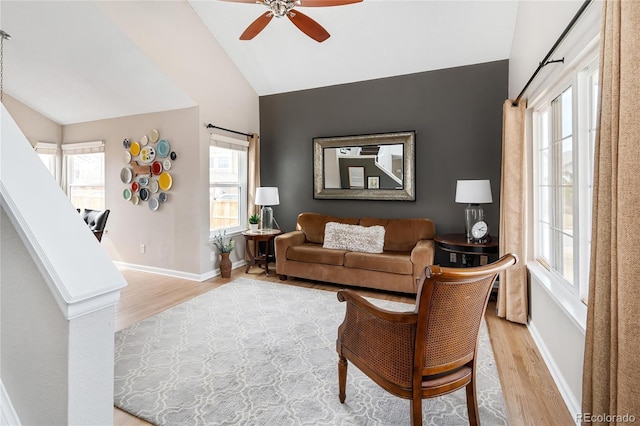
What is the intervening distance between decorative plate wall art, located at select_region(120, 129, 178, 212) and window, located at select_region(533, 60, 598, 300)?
4271mm

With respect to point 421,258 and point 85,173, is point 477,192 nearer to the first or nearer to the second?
point 421,258

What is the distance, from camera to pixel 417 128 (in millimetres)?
4387

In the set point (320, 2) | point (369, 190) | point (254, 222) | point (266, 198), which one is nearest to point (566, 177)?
point (320, 2)

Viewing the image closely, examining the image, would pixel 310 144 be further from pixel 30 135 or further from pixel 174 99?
pixel 30 135

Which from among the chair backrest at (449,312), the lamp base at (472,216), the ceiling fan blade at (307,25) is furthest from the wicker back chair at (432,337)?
the ceiling fan blade at (307,25)

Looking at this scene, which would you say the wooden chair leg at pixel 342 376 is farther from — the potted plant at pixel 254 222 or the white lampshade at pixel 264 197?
the potted plant at pixel 254 222

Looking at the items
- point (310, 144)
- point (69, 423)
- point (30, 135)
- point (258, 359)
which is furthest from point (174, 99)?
point (69, 423)

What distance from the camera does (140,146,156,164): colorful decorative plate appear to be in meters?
4.66

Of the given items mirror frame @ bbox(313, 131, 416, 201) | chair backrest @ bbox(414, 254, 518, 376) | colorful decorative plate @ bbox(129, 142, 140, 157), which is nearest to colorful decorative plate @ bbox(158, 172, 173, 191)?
colorful decorative plate @ bbox(129, 142, 140, 157)

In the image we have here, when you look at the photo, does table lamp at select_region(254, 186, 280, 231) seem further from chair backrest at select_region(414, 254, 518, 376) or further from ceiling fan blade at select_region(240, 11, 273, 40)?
chair backrest at select_region(414, 254, 518, 376)

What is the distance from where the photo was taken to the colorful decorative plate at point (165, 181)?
453 centimetres

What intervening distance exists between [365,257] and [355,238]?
404 mm

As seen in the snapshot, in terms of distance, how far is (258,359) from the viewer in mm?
2395

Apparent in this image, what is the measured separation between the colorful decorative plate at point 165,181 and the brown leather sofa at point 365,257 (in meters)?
1.69
